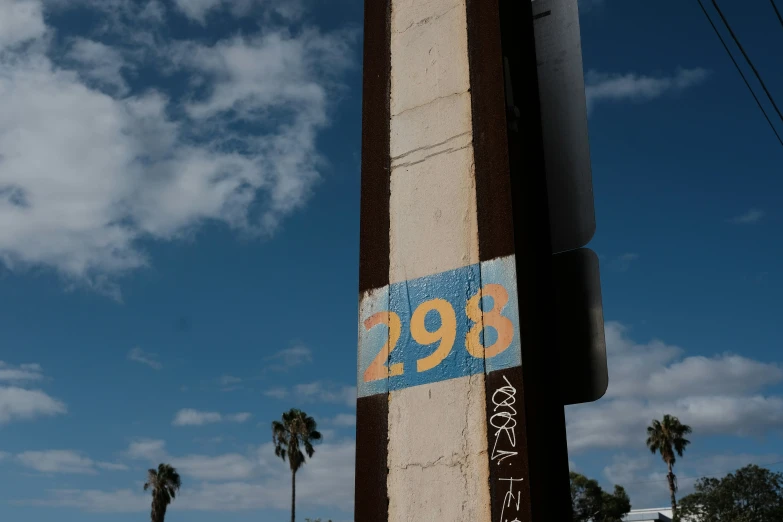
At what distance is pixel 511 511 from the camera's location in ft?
11.6

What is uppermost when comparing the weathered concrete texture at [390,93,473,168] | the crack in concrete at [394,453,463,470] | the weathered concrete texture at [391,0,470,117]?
the weathered concrete texture at [391,0,470,117]

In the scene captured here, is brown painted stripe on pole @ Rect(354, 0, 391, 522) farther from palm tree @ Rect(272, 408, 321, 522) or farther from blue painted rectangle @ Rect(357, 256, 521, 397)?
palm tree @ Rect(272, 408, 321, 522)

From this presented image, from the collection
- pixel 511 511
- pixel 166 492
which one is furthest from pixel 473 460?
pixel 166 492

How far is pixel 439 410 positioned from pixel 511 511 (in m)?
0.69

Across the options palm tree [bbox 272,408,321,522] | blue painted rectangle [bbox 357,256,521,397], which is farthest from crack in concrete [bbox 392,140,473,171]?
palm tree [bbox 272,408,321,522]

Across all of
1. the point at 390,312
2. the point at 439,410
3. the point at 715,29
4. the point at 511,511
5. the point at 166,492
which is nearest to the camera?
the point at 511,511

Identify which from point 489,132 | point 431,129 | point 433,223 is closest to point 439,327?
point 433,223

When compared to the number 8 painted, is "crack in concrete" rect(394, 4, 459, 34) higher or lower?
higher

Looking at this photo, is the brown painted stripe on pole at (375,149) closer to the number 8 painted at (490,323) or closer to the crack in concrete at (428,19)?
the crack in concrete at (428,19)

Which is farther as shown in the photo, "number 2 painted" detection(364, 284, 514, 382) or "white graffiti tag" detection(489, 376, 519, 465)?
"number 2 painted" detection(364, 284, 514, 382)

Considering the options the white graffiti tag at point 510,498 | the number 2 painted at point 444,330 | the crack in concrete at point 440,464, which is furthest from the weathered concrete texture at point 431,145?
the white graffiti tag at point 510,498

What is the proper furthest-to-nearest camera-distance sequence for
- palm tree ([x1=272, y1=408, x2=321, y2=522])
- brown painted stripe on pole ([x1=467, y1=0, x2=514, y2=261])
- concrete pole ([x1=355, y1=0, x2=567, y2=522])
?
palm tree ([x1=272, y1=408, x2=321, y2=522]), brown painted stripe on pole ([x1=467, y1=0, x2=514, y2=261]), concrete pole ([x1=355, y1=0, x2=567, y2=522])

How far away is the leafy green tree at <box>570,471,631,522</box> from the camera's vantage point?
2085 inches

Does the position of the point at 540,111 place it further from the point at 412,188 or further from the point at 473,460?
the point at 473,460
